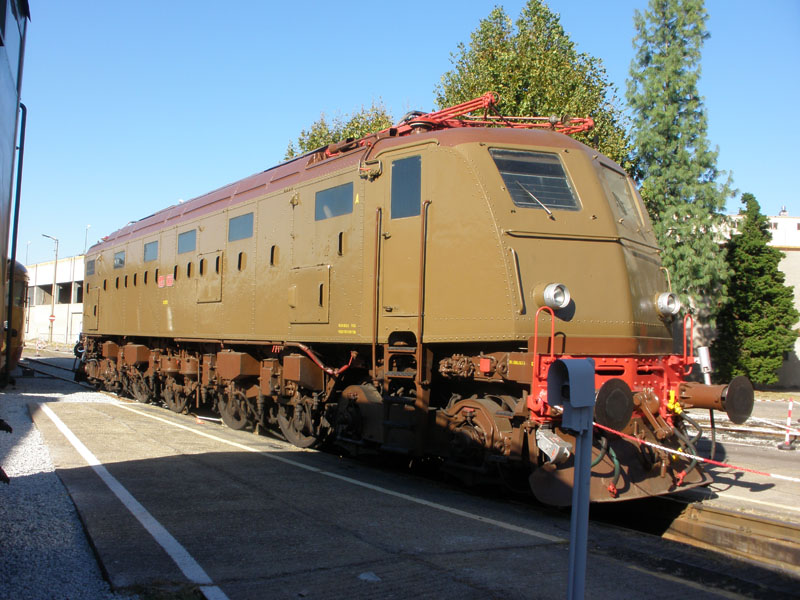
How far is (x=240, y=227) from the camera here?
11.8 meters

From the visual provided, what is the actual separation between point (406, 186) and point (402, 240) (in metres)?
0.65

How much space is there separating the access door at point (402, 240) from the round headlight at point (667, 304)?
2.82 m

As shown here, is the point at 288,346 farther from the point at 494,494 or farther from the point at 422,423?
the point at 494,494

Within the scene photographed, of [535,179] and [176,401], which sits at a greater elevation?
[535,179]

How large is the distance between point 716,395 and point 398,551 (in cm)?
399

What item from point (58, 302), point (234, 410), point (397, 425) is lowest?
point (234, 410)

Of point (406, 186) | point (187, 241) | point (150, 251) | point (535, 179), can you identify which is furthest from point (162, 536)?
point (150, 251)

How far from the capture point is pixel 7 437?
1008 cm

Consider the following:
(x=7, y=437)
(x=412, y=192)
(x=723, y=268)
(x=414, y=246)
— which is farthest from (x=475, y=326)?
(x=723, y=268)

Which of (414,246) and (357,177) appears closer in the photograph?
(414,246)

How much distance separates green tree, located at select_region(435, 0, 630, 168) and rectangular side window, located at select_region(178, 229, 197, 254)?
Answer: 13.5 metres

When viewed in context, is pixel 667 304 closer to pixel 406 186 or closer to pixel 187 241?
pixel 406 186

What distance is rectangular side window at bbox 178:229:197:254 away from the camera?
1357 cm

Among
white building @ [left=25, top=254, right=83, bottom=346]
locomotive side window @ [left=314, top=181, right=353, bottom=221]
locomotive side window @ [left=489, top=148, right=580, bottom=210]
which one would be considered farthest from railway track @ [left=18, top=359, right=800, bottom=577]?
white building @ [left=25, top=254, right=83, bottom=346]
